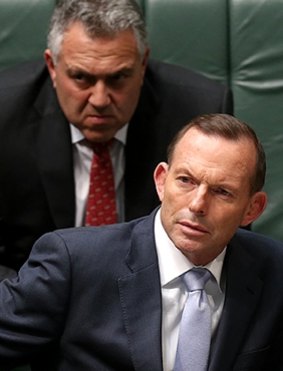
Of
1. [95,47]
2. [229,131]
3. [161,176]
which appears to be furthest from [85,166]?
[229,131]

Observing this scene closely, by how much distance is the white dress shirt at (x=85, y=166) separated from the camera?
2.33 m

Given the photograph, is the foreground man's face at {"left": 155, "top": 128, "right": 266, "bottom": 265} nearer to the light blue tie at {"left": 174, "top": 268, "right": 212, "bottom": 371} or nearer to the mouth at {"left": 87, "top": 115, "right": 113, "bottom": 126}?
the light blue tie at {"left": 174, "top": 268, "right": 212, "bottom": 371}

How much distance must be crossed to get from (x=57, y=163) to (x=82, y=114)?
0.50 ft

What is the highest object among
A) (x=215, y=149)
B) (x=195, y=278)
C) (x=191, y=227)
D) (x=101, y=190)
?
(x=215, y=149)

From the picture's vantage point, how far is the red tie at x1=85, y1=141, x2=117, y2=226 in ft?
7.60

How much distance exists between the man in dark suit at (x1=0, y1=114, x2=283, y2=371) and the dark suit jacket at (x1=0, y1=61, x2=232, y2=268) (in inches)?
20.9

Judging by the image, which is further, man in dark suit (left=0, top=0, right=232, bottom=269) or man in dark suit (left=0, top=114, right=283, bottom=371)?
man in dark suit (left=0, top=0, right=232, bottom=269)

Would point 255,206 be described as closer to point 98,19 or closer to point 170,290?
point 170,290

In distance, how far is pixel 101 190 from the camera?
91.8 inches

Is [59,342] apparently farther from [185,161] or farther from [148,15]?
[148,15]

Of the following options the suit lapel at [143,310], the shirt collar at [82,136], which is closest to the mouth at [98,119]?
the shirt collar at [82,136]

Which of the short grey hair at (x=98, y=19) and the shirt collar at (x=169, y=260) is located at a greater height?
the short grey hair at (x=98, y=19)

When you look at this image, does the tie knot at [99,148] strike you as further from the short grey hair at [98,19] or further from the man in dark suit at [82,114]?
the short grey hair at [98,19]

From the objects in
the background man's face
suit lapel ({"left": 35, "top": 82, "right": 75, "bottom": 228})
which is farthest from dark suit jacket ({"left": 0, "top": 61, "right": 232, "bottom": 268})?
the background man's face
